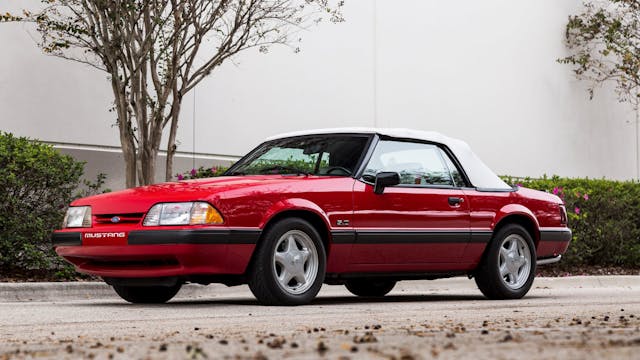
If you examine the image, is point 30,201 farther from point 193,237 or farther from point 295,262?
point 295,262

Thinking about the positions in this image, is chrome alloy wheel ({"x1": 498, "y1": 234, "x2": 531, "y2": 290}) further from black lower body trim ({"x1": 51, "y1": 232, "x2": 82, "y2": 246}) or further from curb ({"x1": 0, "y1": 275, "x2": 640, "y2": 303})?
black lower body trim ({"x1": 51, "y1": 232, "x2": 82, "y2": 246})

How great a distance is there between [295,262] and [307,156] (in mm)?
1428

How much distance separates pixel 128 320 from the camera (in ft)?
26.5

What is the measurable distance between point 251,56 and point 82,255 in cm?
889

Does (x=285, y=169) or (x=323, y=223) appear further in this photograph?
(x=285, y=169)

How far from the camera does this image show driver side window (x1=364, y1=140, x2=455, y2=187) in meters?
10.2

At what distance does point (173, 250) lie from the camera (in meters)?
8.84

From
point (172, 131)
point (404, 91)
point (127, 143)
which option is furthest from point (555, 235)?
point (404, 91)

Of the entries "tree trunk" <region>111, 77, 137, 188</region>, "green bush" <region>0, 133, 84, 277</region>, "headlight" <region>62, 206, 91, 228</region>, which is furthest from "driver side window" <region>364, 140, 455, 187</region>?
"tree trunk" <region>111, 77, 137, 188</region>

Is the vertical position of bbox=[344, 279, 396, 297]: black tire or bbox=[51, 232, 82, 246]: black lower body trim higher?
bbox=[51, 232, 82, 246]: black lower body trim

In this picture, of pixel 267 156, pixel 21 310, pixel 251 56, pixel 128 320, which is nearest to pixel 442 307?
pixel 267 156

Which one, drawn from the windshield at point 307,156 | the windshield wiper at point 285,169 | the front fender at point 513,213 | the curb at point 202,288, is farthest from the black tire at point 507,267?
the curb at point 202,288

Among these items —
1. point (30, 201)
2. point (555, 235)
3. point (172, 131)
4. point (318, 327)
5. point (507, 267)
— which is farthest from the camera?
point (172, 131)

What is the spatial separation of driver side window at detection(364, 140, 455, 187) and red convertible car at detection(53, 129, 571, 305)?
0.5 inches
